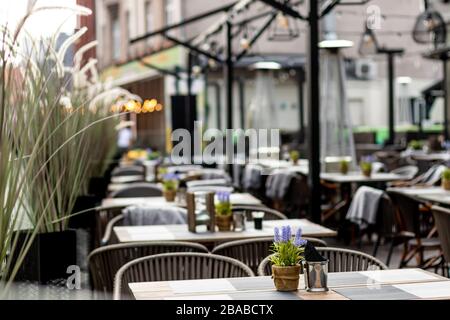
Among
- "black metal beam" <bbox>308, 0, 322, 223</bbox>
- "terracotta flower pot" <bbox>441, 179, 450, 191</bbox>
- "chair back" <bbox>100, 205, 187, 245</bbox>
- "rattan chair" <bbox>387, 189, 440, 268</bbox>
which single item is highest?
"black metal beam" <bbox>308, 0, 322, 223</bbox>

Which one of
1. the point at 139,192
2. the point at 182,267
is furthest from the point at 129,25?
the point at 182,267

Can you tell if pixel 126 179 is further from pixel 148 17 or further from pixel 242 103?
pixel 242 103

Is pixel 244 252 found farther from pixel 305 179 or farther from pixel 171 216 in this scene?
pixel 305 179

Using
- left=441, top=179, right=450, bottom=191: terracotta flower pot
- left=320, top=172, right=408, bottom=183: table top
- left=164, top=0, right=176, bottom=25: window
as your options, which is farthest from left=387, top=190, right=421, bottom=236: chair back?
left=164, top=0, right=176, bottom=25: window

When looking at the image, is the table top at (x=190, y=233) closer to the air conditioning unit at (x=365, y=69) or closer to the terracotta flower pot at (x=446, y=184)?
the terracotta flower pot at (x=446, y=184)

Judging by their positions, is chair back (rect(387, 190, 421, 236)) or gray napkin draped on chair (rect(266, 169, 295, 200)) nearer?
chair back (rect(387, 190, 421, 236))

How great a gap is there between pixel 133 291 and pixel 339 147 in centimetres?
752

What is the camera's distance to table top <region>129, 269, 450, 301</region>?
273cm

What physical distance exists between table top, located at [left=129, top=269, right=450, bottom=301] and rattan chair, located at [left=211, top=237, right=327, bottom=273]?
852 mm

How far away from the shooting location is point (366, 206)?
6695 millimetres

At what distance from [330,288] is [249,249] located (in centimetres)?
117

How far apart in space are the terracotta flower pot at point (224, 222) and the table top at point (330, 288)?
1.54m

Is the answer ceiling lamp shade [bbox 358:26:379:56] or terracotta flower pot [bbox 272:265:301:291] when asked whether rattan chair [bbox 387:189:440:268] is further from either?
ceiling lamp shade [bbox 358:26:379:56]

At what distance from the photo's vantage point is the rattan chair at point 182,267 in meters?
3.44
